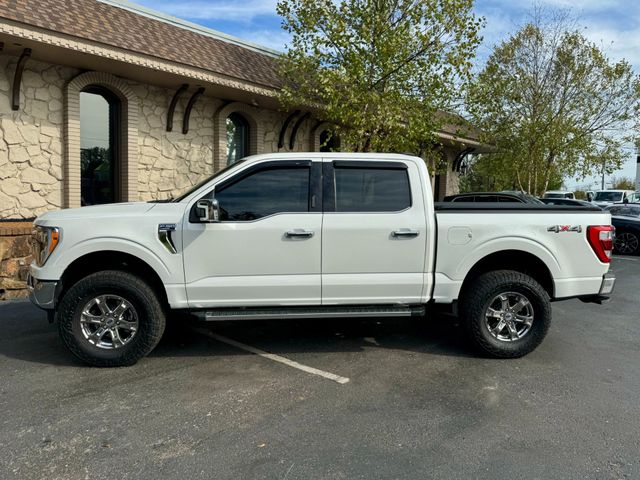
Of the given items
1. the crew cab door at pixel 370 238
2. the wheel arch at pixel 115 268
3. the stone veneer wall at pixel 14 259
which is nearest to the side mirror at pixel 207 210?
the wheel arch at pixel 115 268

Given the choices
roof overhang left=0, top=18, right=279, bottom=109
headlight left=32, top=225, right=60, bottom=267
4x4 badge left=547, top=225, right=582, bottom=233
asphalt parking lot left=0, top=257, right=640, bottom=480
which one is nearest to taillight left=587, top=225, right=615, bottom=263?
4x4 badge left=547, top=225, right=582, bottom=233

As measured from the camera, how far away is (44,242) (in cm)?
458

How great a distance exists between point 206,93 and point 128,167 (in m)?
2.43

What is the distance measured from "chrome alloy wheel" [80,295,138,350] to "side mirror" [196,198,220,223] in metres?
1.08

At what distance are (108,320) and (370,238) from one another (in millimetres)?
2531

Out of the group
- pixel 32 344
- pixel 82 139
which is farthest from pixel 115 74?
pixel 32 344

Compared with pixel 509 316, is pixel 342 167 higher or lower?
higher

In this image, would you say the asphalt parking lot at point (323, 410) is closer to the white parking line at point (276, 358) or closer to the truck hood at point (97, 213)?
the white parking line at point (276, 358)

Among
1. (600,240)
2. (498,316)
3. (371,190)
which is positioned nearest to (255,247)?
(371,190)

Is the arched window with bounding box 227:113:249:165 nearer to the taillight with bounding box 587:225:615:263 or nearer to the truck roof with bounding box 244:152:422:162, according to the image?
the truck roof with bounding box 244:152:422:162

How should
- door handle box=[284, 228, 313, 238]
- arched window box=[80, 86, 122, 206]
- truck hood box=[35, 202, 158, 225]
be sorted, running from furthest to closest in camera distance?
arched window box=[80, 86, 122, 206] → door handle box=[284, 228, 313, 238] → truck hood box=[35, 202, 158, 225]

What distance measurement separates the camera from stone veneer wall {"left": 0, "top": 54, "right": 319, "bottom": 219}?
334 inches

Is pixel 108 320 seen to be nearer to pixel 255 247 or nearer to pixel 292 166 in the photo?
pixel 255 247

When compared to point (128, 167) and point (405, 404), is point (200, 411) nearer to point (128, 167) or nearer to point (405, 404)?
point (405, 404)
